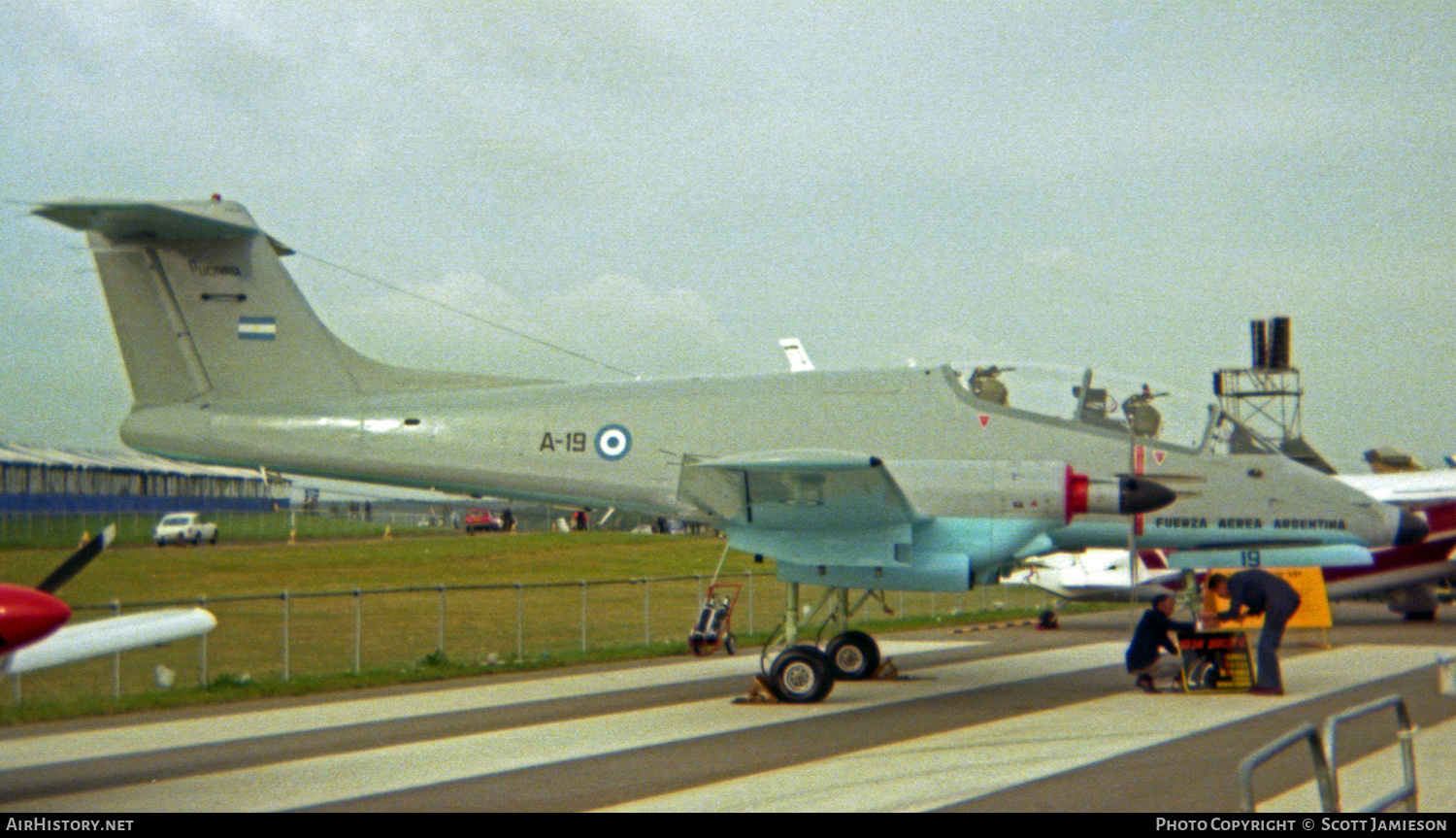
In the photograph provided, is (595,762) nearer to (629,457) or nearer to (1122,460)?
(629,457)

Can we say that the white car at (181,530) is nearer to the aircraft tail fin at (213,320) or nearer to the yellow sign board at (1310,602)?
the aircraft tail fin at (213,320)

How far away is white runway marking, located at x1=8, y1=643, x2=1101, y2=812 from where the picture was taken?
8367 millimetres

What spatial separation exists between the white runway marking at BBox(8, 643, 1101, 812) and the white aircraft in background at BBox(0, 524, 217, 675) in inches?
42.7

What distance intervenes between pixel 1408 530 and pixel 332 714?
43.4ft

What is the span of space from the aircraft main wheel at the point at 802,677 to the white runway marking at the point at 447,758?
147mm

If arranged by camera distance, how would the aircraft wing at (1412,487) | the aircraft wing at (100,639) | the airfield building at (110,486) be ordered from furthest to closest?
the airfield building at (110,486) < the aircraft wing at (1412,487) < the aircraft wing at (100,639)

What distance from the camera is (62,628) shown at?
336 inches

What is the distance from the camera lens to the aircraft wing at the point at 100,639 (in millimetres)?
8180

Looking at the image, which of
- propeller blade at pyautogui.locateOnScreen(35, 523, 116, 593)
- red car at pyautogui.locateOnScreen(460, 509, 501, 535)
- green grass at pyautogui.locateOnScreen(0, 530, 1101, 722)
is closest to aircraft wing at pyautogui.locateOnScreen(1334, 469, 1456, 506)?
green grass at pyautogui.locateOnScreen(0, 530, 1101, 722)

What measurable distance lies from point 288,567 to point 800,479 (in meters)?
32.2

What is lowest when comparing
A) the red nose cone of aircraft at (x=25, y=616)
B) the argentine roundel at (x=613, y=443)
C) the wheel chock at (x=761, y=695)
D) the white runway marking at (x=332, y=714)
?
the white runway marking at (x=332, y=714)

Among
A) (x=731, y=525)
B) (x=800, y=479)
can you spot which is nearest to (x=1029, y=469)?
(x=800, y=479)

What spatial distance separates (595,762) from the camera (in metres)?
9.84

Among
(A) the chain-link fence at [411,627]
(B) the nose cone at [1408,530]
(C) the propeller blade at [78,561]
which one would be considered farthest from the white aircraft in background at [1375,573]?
(C) the propeller blade at [78,561]
